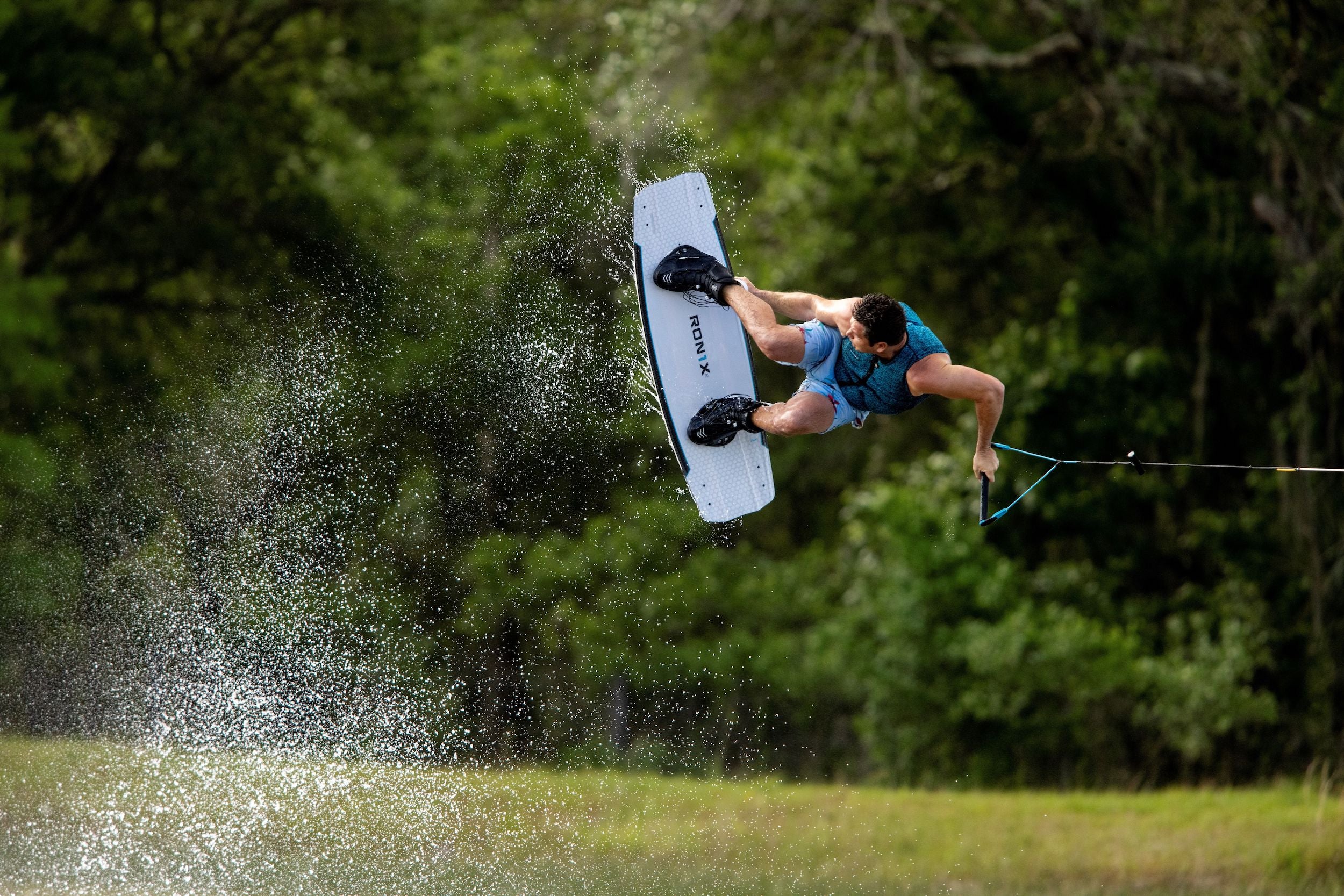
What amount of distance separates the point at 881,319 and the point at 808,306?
55 cm

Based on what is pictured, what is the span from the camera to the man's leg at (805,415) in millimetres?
5613

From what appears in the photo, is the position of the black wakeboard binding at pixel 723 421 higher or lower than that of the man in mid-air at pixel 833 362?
lower

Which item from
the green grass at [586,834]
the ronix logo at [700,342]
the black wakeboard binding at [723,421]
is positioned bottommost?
the green grass at [586,834]

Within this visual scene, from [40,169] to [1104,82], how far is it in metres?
9.41

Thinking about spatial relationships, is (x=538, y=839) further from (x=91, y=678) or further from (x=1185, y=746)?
(x=1185, y=746)

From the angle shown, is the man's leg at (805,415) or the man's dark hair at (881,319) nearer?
the man's dark hair at (881,319)

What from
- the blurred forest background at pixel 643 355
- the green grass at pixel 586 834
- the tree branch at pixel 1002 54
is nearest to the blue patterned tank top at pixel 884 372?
the green grass at pixel 586 834

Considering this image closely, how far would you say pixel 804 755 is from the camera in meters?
12.8

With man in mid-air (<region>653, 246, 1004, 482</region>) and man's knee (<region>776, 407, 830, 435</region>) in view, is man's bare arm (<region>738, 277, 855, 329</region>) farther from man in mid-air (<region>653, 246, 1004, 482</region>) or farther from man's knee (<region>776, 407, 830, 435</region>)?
man's knee (<region>776, 407, 830, 435</region>)

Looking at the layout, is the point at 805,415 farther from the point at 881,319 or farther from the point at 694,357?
the point at 694,357

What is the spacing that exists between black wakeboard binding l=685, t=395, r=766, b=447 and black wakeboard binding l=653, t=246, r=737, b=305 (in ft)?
1.52

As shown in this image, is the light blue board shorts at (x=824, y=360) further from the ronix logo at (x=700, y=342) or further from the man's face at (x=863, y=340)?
the ronix logo at (x=700, y=342)

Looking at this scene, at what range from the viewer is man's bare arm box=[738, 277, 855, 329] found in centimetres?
536

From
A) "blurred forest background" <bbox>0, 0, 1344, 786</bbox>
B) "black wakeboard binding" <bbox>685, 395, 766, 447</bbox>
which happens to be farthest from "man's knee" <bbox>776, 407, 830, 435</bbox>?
"blurred forest background" <bbox>0, 0, 1344, 786</bbox>
